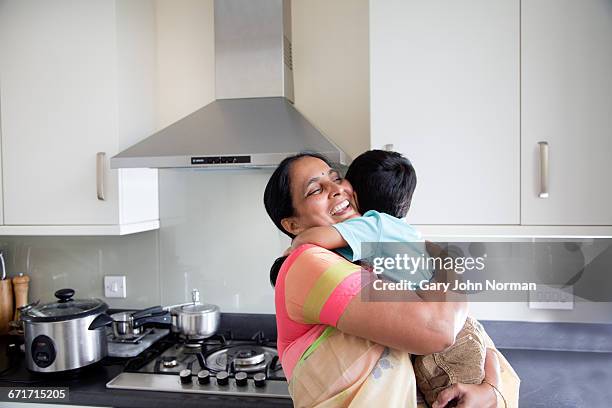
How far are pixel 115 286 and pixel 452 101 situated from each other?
1604 millimetres

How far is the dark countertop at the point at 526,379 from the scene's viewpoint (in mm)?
1409

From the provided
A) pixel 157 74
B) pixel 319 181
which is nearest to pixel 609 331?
pixel 319 181

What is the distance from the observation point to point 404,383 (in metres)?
0.88

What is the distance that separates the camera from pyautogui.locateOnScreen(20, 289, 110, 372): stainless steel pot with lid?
1.56 metres

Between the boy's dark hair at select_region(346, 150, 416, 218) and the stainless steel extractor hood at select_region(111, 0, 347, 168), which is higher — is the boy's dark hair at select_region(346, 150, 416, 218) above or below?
below

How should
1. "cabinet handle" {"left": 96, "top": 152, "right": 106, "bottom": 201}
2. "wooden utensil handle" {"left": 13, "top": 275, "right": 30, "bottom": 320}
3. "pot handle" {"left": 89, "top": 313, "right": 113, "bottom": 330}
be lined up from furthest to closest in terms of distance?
1. "wooden utensil handle" {"left": 13, "top": 275, "right": 30, "bottom": 320}
2. "cabinet handle" {"left": 96, "top": 152, "right": 106, "bottom": 201}
3. "pot handle" {"left": 89, "top": 313, "right": 113, "bottom": 330}

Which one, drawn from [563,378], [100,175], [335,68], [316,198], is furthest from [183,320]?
[563,378]

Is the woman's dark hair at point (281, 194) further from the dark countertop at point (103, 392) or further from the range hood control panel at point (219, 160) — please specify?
the dark countertop at point (103, 392)

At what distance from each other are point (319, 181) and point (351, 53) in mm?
1054

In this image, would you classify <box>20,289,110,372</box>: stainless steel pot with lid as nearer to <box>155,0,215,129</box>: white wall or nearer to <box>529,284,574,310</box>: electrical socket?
<box>155,0,215,129</box>: white wall

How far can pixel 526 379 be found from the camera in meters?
1.54

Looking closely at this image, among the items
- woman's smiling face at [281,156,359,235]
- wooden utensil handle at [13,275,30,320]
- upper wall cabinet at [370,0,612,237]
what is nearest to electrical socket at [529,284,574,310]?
upper wall cabinet at [370,0,612,237]

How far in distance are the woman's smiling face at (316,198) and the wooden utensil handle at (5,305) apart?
1607 millimetres

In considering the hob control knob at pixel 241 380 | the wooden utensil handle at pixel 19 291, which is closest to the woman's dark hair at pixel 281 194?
the hob control knob at pixel 241 380
